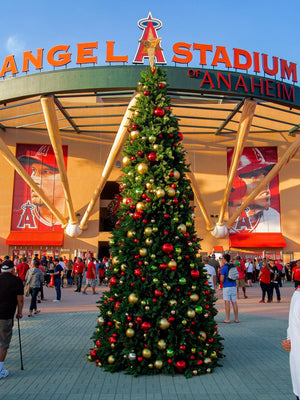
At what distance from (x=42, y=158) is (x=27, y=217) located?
16.0 ft

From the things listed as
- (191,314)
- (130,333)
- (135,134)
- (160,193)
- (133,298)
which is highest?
(135,134)

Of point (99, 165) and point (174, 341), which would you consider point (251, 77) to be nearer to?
point (99, 165)

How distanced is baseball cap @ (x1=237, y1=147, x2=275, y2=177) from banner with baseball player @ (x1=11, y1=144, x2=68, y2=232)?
47.3 feet

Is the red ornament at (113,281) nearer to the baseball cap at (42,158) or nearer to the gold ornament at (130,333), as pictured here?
the gold ornament at (130,333)

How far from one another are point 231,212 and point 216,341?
2419cm

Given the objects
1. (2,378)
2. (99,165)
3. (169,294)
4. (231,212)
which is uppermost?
(99,165)

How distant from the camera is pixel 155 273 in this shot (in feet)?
17.5

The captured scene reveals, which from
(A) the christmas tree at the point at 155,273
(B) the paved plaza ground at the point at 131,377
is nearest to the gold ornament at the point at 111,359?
(A) the christmas tree at the point at 155,273

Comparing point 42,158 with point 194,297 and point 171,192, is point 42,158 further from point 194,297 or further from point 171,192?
point 194,297

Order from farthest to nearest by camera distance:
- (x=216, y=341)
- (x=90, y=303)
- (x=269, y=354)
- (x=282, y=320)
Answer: (x=90, y=303), (x=282, y=320), (x=269, y=354), (x=216, y=341)

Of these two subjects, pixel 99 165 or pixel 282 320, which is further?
pixel 99 165

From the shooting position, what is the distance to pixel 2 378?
5.08 meters

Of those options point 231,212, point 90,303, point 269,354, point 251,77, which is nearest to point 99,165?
point 231,212

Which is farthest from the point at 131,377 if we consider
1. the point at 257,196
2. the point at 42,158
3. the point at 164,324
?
the point at 42,158
